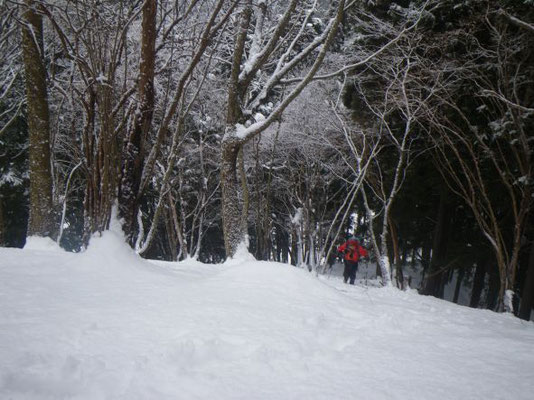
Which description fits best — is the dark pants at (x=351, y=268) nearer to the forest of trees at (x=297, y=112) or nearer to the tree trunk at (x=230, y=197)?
the forest of trees at (x=297, y=112)

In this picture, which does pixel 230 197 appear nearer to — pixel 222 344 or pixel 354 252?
pixel 222 344

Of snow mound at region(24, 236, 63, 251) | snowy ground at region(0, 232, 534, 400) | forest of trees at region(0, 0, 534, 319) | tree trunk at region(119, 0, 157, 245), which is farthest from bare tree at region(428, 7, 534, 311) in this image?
snow mound at region(24, 236, 63, 251)

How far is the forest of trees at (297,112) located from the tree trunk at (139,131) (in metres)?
0.02

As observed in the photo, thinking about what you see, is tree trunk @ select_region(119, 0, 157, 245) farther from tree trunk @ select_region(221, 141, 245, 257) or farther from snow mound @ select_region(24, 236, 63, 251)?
tree trunk @ select_region(221, 141, 245, 257)

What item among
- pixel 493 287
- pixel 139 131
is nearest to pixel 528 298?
pixel 493 287

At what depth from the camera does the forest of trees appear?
361 centimetres

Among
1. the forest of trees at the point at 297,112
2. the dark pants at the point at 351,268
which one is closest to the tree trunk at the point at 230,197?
the forest of trees at the point at 297,112

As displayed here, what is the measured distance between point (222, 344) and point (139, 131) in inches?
107

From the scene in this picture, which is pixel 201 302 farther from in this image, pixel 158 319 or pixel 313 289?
pixel 313 289

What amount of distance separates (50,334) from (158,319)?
1.85ft

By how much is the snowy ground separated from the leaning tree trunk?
6.46 feet

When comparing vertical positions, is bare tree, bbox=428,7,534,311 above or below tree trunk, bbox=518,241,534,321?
above

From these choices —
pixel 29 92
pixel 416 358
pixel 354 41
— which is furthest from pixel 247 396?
pixel 354 41

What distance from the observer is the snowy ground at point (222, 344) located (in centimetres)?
139
